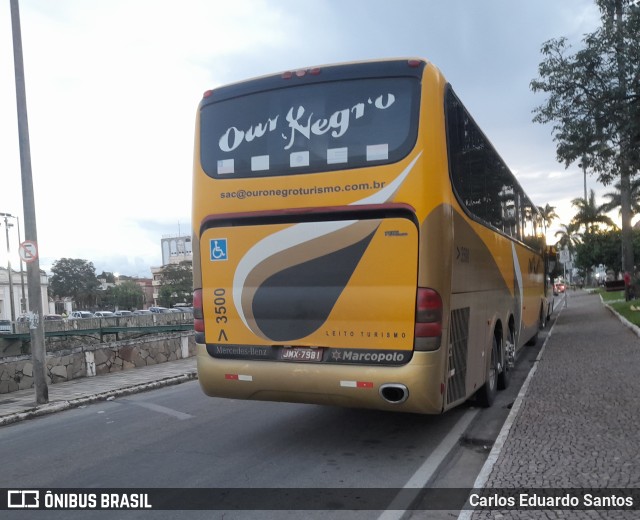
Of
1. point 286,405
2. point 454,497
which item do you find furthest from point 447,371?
point 286,405

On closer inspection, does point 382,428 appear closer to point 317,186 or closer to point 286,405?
point 286,405

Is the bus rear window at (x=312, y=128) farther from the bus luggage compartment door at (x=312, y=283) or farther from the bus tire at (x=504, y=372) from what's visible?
the bus tire at (x=504, y=372)

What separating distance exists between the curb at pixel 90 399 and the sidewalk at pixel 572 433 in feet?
23.3

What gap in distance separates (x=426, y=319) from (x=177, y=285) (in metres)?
81.9

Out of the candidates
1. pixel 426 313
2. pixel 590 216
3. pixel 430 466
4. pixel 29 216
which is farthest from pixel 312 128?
pixel 590 216

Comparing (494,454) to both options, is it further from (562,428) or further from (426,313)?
(426,313)

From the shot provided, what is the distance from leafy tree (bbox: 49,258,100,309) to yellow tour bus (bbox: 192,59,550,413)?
107870mm

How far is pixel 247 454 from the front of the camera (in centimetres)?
622

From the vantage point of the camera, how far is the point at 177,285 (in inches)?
3319

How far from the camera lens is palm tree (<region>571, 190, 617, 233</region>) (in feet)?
182

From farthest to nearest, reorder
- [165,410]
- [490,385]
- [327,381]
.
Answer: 1. [165,410]
2. [490,385]
3. [327,381]

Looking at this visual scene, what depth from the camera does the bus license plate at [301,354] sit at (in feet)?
19.2

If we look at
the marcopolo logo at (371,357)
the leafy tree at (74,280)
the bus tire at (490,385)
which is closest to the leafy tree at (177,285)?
the leafy tree at (74,280)

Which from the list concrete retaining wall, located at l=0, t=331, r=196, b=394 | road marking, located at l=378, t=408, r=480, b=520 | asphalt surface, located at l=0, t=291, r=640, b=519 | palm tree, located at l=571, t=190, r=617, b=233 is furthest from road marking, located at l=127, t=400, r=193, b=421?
palm tree, located at l=571, t=190, r=617, b=233
